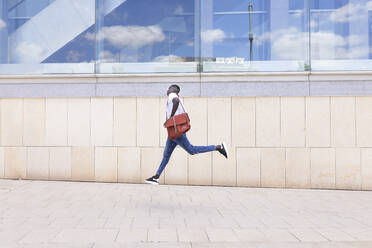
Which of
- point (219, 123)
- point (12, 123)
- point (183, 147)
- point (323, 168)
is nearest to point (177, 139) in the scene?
point (183, 147)

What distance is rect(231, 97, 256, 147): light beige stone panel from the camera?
8344 millimetres

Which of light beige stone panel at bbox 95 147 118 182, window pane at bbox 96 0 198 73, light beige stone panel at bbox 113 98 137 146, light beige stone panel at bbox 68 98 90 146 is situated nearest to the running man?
light beige stone panel at bbox 113 98 137 146

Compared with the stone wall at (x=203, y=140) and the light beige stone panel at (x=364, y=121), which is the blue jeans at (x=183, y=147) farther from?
the light beige stone panel at (x=364, y=121)

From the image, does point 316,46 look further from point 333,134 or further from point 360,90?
point 333,134

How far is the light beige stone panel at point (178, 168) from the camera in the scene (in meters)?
8.38

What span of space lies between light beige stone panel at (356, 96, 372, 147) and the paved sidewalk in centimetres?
122

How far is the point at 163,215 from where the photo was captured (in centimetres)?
530

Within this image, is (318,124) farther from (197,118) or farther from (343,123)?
(197,118)

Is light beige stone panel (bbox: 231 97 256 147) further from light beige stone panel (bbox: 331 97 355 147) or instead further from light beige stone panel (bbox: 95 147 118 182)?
light beige stone panel (bbox: 95 147 118 182)

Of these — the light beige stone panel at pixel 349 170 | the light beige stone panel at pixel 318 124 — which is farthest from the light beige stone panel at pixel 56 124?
the light beige stone panel at pixel 349 170

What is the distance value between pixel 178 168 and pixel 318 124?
11.3 ft

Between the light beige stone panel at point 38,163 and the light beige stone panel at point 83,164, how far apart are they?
0.66 m

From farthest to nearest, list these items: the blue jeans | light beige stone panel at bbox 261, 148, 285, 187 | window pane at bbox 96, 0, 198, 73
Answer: window pane at bbox 96, 0, 198, 73 → light beige stone panel at bbox 261, 148, 285, 187 → the blue jeans

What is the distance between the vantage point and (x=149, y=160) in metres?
8.41
